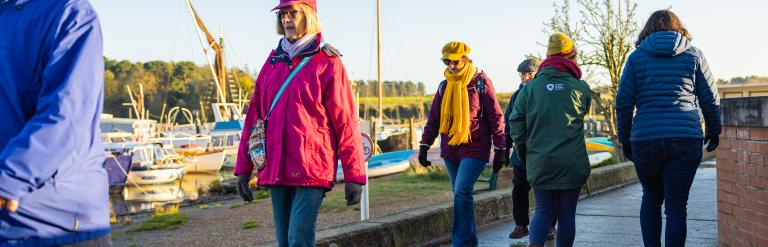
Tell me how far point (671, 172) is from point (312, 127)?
2.33 metres

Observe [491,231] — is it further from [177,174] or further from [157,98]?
[157,98]

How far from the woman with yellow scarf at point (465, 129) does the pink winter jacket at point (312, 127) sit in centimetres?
233

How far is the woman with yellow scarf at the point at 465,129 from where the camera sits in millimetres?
6590

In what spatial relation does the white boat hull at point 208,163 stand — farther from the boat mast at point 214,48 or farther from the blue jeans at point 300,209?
the blue jeans at point 300,209

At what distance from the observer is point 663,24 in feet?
17.1

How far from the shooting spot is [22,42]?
2.59 m

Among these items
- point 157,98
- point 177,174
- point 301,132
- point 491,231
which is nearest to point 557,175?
point 301,132

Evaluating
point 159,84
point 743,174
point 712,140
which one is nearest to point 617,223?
point 743,174

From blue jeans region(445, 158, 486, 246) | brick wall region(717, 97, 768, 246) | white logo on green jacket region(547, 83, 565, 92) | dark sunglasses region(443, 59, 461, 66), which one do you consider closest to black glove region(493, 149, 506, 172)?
blue jeans region(445, 158, 486, 246)

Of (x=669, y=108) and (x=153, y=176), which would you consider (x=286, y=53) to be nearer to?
(x=669, y=108)

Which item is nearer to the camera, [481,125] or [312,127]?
[312,127]

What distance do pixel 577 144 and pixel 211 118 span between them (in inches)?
4422

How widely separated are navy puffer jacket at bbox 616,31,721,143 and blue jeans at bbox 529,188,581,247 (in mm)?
579

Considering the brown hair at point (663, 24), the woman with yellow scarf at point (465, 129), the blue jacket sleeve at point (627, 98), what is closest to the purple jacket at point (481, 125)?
the woman with yellow scarf at point (465, 129)
